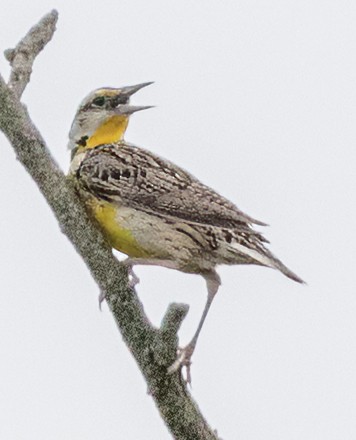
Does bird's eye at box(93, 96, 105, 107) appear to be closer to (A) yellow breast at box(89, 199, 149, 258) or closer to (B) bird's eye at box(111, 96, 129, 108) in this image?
(B) bird's eye at box(111, 96, 129, 108)

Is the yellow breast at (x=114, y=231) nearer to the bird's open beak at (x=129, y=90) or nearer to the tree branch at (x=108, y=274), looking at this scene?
the tree branch at (x=108, y=274)

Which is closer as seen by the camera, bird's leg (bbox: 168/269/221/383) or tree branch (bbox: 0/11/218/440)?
tree branch (bbox: 0/11/218/440)

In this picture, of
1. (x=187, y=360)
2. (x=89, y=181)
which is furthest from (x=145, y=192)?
(x=187, y=360)

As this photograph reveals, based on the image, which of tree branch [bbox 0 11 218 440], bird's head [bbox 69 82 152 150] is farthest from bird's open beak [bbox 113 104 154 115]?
tree branch [bbox 0 11 218 440]

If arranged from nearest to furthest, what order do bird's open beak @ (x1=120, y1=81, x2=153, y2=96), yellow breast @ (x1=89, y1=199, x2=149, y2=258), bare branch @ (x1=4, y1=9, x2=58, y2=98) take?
bare branch @ (x1=4, y1=9, x2=58, y2=98), yellow breast @ (x1=89, y1=199, x2=149, y2=258), bird's open beak @ (x1=120, y1=81, x2=153, y2=96)

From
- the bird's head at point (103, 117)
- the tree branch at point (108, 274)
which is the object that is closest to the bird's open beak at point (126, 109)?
the bird's head at point (103, 117)

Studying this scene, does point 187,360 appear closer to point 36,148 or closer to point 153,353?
point 153,353

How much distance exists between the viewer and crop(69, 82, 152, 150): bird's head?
891cm

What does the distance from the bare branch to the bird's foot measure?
212cm

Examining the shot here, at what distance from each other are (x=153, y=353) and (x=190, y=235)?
4.82ft

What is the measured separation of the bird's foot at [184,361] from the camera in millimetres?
6977

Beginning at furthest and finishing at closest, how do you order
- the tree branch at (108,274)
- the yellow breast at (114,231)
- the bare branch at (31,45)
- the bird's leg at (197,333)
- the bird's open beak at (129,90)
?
the bird's open beak at (129,90)
the yellow breast at (114,231)
the bare branch at (31,45)
the bird's leg at (197,333)
the tree branch at (108,274)

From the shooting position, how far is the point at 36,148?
6863mm

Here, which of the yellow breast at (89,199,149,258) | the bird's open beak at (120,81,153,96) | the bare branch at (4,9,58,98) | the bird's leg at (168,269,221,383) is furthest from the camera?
the bird's open beak at (120,81,153,96)
